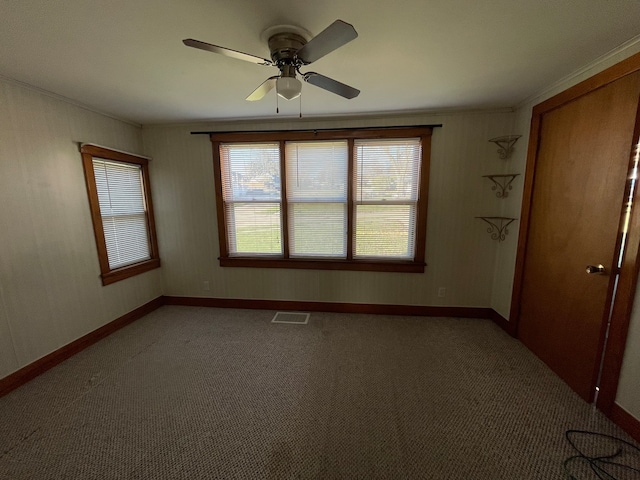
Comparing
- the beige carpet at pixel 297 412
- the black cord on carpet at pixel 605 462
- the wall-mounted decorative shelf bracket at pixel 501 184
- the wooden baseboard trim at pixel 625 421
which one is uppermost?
the wall-mounted decorative shelf bracket at pixel 501 184

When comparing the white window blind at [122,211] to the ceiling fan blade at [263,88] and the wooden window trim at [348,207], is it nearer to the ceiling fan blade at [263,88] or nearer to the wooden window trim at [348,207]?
the wooden window trim at [348,207]

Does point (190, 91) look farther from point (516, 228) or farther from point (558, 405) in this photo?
point (558, 405)


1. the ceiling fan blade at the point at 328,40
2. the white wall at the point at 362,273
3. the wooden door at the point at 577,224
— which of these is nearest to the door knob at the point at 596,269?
the wooden door at the point at 577,224

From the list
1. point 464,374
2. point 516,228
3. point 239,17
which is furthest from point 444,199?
point 239,17

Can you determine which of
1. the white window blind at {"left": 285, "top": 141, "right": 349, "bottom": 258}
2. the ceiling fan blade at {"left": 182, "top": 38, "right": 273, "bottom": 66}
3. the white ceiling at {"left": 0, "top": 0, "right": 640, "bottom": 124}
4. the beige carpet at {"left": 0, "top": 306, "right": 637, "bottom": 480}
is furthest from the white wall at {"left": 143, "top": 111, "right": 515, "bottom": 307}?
the ceiling fan blade at {"left": 182, "top": 38, "right": 273, "bottom": 66}

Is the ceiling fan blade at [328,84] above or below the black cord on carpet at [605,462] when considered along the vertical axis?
above

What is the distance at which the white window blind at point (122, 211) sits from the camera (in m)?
2.57

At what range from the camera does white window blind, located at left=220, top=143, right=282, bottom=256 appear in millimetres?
2939

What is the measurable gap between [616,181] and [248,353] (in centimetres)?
303

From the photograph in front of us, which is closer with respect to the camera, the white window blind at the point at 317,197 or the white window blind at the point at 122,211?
the white window blind at the point at 122,211

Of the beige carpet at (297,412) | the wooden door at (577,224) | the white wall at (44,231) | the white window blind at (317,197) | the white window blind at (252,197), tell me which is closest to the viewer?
the beige carpet at (297,412)

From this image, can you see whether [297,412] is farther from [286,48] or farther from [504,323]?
[504,323]

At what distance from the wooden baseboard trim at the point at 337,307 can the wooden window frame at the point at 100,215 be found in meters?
0.65

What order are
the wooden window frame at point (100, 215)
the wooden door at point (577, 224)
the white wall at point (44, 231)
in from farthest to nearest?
1. the wooden window frame at point (100, 215)
2. the white wall at point (44, 231)
3. the wooden door at point (577, 224)
